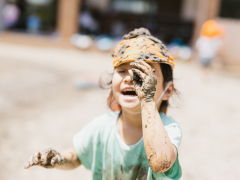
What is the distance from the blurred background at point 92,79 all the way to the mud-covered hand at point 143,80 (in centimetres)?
59

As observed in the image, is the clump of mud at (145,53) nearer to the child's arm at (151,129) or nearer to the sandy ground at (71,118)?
the child's arm at (151,129)

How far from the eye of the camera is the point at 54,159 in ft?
5.03

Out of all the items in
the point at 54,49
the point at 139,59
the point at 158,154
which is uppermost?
the point at 139,59

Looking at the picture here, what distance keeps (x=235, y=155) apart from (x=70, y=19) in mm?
10054

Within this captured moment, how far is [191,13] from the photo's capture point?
47.7 feet

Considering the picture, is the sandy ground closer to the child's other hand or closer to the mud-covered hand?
the mud-covered hand

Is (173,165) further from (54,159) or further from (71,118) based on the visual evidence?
(71,118)

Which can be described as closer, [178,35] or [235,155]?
[235,155]

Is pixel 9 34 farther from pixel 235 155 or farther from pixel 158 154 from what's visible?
pixel 158 154

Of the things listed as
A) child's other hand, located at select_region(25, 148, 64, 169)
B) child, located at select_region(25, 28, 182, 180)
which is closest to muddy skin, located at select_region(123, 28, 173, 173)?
child, located at select_region(25, 28, 182, 180)

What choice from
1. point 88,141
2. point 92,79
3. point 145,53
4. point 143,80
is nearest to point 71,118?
point 92,79

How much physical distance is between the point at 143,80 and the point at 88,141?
0.58m

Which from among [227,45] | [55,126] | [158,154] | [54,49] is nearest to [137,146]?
[158,154]

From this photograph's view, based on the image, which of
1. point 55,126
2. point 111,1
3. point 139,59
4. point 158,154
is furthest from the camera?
point 111,1
